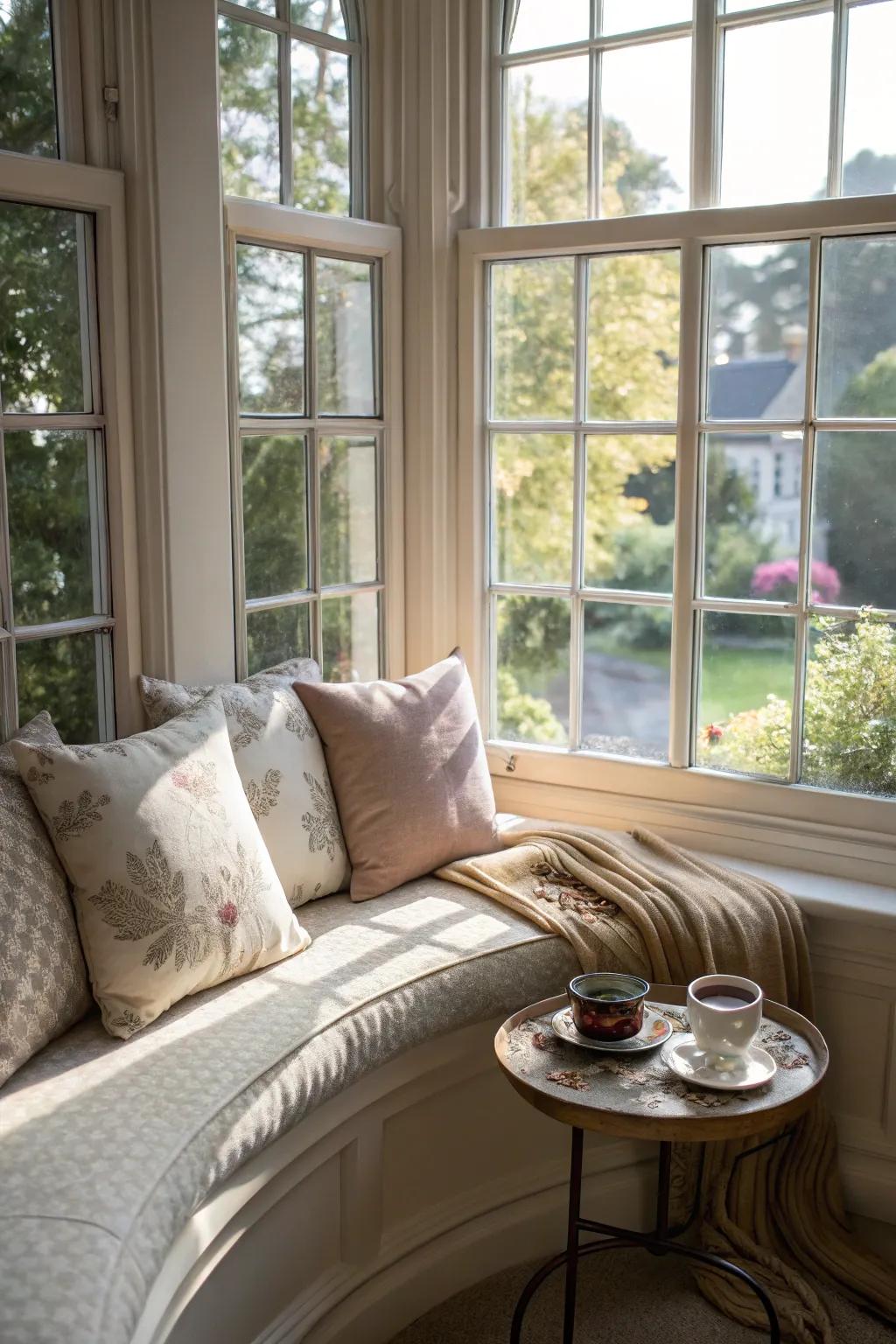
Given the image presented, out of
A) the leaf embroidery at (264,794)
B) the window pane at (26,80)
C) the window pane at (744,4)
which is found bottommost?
the leaf embroidery at (264,794)

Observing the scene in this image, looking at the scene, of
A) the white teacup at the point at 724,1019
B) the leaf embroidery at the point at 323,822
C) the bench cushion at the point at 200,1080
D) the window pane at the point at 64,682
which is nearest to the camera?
the bench cushion at the point at 200,1080

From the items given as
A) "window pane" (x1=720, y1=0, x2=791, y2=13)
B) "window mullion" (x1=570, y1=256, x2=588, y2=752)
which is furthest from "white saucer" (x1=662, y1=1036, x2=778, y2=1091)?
"window pane" (x1=720, y1=0, x2=791, y2=13)

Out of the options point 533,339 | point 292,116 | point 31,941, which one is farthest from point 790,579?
point 31,941

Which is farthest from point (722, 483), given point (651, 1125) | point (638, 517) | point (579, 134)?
point (651, 1125)

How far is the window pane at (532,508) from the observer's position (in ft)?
10.3

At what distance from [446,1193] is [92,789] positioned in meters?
1.08

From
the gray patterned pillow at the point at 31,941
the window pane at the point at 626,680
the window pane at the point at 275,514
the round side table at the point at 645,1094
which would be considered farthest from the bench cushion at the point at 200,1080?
the window pane at the point at 275,514

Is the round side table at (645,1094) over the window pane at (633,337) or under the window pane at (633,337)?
under

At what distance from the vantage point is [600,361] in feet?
9.96

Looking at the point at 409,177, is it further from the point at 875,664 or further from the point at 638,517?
the point at 875,664

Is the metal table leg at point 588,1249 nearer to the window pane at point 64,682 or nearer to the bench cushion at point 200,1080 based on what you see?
the bench cushion at point 200,1080

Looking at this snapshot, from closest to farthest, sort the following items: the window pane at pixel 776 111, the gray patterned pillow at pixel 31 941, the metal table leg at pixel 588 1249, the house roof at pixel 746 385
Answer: the gray patterned pillow at pixel 31 941 < the metal table leg at pixel 588 1249 < the window pane at pixel 776 111 < the house roof at pixel 746 385

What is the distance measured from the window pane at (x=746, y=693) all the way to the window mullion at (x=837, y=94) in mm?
963

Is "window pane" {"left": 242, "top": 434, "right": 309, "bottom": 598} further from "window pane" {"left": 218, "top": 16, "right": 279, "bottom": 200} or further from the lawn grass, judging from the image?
the lawn grass
